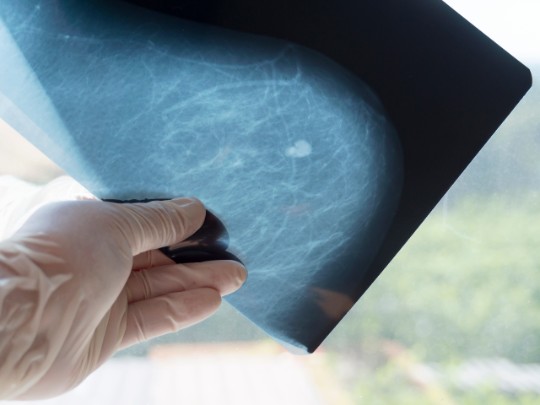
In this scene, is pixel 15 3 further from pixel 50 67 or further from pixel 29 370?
pixel 29 370

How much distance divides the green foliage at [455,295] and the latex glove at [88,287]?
0.37 m

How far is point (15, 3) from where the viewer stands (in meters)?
0.67

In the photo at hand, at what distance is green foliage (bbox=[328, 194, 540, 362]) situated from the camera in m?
1.06

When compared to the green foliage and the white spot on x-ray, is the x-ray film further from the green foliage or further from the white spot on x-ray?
the green foliage

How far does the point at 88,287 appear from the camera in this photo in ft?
2.01

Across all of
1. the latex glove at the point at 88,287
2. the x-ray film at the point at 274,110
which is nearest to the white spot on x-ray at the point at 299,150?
the x-ray film at the point at 274,110

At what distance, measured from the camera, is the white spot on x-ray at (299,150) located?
77 centimetres

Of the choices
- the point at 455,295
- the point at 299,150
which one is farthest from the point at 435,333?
the point at 299,150

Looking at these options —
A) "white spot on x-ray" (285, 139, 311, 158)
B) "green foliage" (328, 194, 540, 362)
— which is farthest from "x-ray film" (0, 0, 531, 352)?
"green foliage" (328, 194, 540, 362)

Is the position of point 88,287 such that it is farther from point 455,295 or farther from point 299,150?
point 455,295

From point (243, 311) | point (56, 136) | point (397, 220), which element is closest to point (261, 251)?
point (243, 311)

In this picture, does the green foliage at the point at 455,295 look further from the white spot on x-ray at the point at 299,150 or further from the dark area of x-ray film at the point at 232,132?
the white spot on x-ray at the point at 299,150

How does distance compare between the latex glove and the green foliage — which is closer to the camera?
the latex glove

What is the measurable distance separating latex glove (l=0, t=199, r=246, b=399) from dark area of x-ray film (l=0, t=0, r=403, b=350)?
6cm
